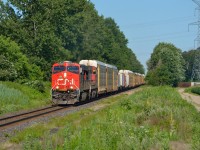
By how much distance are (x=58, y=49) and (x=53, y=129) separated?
4248 centimetres

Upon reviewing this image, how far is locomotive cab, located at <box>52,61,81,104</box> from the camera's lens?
109 ft

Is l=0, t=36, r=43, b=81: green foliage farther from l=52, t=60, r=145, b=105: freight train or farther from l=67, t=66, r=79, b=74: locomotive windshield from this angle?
l=67, t=66, r=79, b=74: locomotive windshield

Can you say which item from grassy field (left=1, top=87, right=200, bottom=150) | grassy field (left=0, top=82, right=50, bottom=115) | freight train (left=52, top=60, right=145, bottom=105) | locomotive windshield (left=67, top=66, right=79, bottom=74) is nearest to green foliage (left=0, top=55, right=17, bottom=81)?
grassy field (left=0, top=82, right=50, bottom=115)

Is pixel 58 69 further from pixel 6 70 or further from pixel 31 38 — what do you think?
pixel 31 38

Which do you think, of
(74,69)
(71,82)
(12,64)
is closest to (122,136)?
(71,82)

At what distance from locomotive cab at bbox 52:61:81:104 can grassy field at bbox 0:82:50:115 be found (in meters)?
1.90

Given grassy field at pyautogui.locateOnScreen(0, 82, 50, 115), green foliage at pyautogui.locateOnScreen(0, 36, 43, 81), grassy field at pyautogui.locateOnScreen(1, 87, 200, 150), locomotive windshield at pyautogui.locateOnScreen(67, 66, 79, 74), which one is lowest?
grassy field at pyautogui.locateOnScreen(1, 87, 200, 150)

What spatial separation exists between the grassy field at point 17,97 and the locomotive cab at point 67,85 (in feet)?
6.23

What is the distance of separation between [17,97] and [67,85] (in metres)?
4.51

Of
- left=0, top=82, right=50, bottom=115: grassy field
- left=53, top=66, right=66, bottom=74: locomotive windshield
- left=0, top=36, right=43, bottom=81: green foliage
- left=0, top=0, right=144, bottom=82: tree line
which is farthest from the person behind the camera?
left=0, top=0, right=144, bottom=82: tree line

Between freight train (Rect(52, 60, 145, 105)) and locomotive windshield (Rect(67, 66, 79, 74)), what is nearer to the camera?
freight train (Rect(52, 60, 145, 105))

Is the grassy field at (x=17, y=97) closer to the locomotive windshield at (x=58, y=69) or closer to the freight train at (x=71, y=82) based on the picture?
the freight train at (x=71, y=82)

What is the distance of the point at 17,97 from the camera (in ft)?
115

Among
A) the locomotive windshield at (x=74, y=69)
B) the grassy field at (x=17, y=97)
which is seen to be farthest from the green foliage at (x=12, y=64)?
the locomotive windshield at (x=74, y=69)
